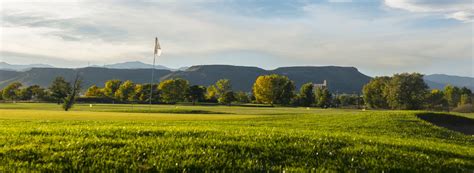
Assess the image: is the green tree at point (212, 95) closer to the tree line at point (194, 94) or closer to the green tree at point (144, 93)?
the tree line at point (194, 94)

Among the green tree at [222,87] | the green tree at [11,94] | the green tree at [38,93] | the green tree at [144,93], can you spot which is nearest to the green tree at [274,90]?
the green tree at [222,87]

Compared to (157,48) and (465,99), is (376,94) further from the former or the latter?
(157,48)

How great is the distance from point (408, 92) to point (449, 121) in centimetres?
9532

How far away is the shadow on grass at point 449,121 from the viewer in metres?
33.3

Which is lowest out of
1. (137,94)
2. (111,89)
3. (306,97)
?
(137,94)

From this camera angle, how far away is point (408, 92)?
125375 mm

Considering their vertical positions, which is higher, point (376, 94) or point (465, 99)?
point (376, 94)

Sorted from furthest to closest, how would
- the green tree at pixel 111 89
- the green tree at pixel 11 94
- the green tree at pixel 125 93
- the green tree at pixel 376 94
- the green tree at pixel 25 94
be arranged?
the green tree at pixel 111 89 → the green tree at pixel 25 94 → the green tree at pixel 11 94 → the green tree at pixel 125 93 → the green tree at pixel 376 94

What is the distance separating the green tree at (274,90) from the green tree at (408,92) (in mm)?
30149

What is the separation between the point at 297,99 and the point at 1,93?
97.0 meters

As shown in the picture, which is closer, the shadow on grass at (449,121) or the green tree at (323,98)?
the shadow on grass at (449,121)

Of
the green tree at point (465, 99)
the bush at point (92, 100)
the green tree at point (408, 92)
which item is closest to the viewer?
the green tree at point (408, 92)

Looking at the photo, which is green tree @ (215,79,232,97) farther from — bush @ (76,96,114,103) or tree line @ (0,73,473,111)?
bush @ (76,96,114,103)

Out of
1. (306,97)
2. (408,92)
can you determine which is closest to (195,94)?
(306,97)
